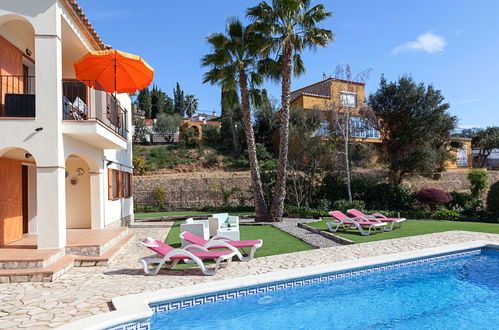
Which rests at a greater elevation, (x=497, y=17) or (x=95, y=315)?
(x=497, y=17)

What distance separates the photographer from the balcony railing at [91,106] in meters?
10.4

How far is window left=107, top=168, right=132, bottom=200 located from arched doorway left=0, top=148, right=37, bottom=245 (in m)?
2.84

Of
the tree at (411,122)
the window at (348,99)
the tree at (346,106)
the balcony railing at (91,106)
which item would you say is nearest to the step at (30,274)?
the balcony railing at (91,106)

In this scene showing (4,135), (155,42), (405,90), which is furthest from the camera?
(405,90)

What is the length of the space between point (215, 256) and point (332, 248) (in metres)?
4.34

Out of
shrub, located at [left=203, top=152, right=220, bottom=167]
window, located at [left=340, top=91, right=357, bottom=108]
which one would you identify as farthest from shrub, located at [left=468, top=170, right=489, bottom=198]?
shrub, located at [left=203, top=152, right=220, bottom=167]

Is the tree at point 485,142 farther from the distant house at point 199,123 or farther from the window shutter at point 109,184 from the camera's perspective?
the window shutter at point 109,184

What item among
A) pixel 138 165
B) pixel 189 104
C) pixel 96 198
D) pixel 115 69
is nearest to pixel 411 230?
pixel 96 198

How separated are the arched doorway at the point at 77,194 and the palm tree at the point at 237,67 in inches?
306

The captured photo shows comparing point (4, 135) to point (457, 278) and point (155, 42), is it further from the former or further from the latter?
point (457, 278)

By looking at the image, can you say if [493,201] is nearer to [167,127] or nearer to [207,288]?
[207,288]

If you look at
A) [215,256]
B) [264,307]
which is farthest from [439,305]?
[215,256]

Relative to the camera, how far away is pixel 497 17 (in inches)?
474

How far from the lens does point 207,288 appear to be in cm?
699
